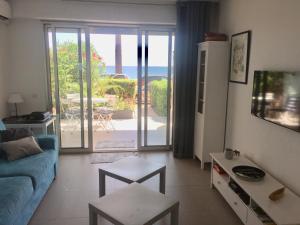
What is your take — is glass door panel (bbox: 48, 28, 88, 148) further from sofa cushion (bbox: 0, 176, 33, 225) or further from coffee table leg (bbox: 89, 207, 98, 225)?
coffee table leg (bbox: 89, 207, 98, 225)

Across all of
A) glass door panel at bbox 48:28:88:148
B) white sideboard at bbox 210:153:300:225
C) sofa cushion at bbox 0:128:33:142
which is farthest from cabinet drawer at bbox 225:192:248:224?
glass door panel at bbox 48:28:88:148

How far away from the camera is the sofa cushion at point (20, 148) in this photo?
3.12 meters

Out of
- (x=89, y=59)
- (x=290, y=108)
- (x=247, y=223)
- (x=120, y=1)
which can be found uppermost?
(x=120, y=1)

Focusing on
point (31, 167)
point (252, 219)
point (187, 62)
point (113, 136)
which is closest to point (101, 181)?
point (31, 167)

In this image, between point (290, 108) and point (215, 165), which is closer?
point (290, 108)

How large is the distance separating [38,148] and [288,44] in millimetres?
3093

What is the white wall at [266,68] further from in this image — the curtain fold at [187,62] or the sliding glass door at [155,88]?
the sliding glass door at [155,88]

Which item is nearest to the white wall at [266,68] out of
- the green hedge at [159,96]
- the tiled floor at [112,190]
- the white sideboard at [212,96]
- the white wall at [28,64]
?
the white sideboard at [212,96]

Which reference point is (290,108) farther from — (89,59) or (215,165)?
(89,59)

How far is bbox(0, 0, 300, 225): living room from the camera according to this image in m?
2.64

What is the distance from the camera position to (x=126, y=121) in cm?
628

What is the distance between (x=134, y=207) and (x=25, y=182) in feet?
3.81

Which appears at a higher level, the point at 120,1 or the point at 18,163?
the point at 120,1

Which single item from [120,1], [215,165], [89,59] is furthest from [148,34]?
[215,165]
